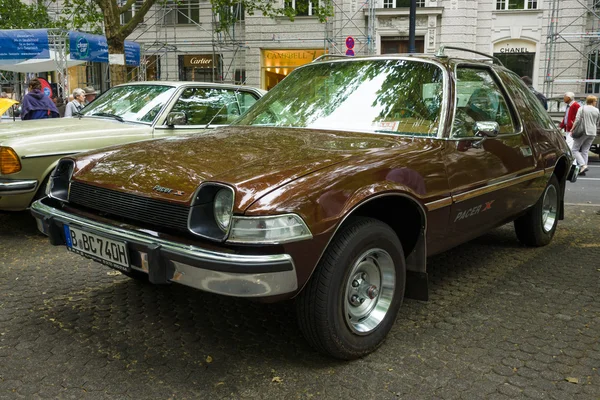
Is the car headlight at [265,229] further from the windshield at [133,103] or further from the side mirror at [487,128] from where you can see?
the windshield at [133,103]

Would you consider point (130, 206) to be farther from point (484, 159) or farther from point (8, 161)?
point (8, 161)

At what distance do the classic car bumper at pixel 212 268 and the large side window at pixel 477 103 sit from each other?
1.77 meters

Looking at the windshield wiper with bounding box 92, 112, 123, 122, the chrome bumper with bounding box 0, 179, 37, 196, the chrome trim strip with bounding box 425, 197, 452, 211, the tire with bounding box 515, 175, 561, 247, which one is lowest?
the tire with bounding box 515, 175, 561, 247

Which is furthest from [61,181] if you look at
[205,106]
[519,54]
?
[519,54]

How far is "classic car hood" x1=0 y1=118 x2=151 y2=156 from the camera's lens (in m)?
5.48

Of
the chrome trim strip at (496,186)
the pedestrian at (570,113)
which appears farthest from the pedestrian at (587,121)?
the chrome trim strip at (496,186)

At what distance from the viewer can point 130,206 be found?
3002 millimetres

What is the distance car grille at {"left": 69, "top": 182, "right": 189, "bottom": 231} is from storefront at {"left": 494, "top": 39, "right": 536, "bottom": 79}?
896 inches

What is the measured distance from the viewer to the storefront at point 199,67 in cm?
2516

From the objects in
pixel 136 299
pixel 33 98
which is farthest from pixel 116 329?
Result: pixel 33 98

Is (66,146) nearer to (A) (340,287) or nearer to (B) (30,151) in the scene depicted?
(B) (30,151)

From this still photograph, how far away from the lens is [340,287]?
9.29ft

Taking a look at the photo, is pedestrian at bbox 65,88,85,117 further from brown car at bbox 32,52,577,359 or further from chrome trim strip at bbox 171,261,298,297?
chrome trim strip at bbox 171,261,298,297

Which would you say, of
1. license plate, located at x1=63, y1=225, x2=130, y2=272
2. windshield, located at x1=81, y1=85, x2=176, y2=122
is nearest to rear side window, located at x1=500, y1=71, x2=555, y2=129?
license plate, located at x1=63, y1=225, x2=130, y2=272
